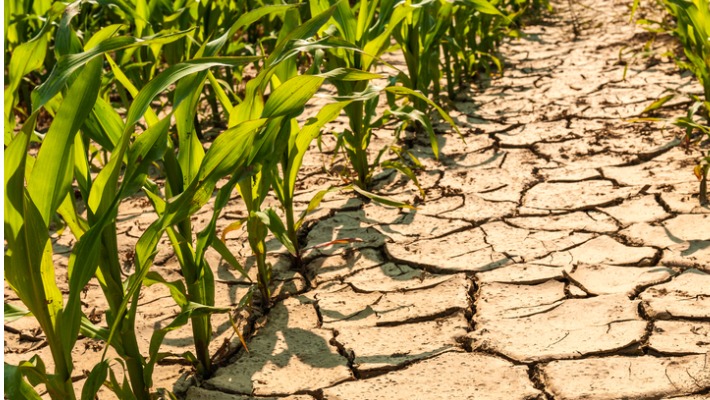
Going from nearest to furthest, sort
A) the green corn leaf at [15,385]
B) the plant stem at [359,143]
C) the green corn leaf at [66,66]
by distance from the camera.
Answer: the green corn leaf at [15,385] → the green corn leaf at [66,66] → the plant stem at [359,143]

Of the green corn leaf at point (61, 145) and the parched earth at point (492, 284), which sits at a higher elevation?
the green corn leaf at point (61, 145)

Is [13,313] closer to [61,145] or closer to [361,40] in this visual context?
[61,145]

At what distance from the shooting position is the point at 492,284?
92.7 inches

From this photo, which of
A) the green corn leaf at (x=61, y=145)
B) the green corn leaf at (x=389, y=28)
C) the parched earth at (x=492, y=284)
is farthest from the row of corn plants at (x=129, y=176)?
the green corn leaf at (x=389, y=28)

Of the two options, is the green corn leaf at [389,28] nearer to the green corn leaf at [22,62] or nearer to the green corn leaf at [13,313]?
the green corn leaf at [22,62]

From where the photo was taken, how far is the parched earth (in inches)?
76.4

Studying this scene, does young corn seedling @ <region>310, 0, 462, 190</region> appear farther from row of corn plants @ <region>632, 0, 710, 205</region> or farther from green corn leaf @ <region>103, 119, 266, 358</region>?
green corn leaf @ <region>103, 119, 266, 358</region>

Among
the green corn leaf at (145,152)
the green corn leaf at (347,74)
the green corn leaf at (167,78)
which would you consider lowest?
the green corn leaf at (145,152)

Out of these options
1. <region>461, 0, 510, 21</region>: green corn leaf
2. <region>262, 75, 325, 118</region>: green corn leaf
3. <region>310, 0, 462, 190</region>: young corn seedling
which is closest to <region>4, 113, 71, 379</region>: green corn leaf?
<region>262, 75, 325, 118</region>: green corn leaf

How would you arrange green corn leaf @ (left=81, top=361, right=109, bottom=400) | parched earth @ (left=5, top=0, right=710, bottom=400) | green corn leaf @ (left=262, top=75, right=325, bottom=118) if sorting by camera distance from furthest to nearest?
parched earth @ (left=5, top=0, right=710, bottom=400), green corn leaf @ (left=262, top=75, right=325, bottom=118), green corn leaf @ (left=81, top=361, right=109, bottom=400)

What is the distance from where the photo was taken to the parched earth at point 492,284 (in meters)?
1.94

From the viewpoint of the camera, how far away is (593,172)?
305 centimetres

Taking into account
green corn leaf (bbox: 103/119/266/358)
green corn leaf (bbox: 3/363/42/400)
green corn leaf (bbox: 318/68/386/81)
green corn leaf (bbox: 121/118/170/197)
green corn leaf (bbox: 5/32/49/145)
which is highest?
green corn leaf (bbox: 5/32/49/145)

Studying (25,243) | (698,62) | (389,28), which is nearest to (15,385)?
(25,243)
